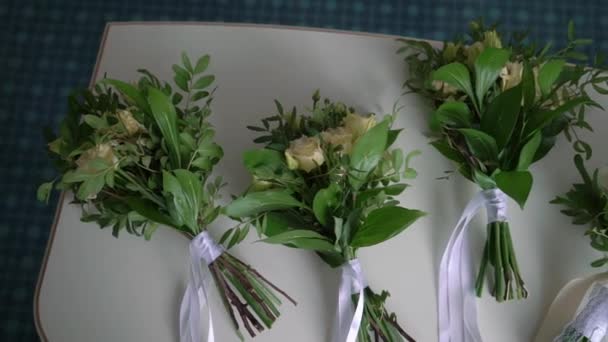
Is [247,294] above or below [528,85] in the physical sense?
below

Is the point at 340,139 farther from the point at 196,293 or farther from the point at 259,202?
the point at 196,293

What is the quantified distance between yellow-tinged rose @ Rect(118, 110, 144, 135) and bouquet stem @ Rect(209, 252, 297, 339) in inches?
10.2

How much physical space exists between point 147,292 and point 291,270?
257 millimetres

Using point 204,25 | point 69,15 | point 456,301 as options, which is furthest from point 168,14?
point 456,301

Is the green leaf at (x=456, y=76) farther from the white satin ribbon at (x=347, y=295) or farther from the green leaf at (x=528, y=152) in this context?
the white satin ribbon at (x=347, y=295)

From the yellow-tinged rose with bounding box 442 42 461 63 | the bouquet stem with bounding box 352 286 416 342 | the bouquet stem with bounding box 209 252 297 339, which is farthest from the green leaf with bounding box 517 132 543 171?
the bouquet stem with bounding box 209 252 297 339

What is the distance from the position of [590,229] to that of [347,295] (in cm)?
44

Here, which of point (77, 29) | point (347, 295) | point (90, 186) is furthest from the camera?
point (77, 29)

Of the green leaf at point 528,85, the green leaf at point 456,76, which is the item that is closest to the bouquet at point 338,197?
the green leaf at point 456,76

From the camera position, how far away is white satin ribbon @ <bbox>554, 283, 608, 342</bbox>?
964 mm

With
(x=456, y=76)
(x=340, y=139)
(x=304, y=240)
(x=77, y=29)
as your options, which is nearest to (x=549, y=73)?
(x=456, y=76)

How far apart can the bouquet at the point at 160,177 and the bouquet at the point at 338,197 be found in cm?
9

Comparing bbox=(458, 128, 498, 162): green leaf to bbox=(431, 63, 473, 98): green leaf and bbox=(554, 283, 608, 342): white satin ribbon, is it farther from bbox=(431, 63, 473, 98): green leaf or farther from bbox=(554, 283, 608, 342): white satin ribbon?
bbox=(554, 283, 608, 342): white satin ribbon

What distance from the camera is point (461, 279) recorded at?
105 cm
